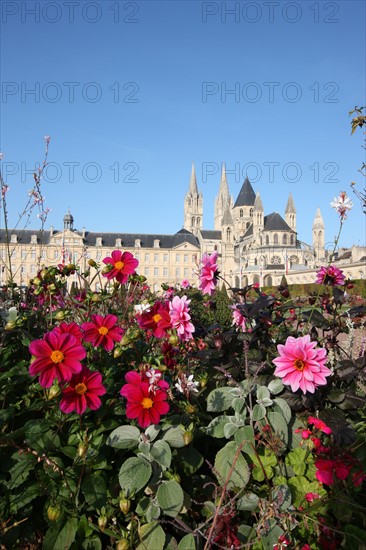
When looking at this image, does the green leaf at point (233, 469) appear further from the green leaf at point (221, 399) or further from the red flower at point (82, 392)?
the red flower at point (82, 392)

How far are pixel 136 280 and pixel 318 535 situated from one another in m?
1.47

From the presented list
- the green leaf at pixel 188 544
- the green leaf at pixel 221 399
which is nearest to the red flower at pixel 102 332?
the green leaf at pixel 221 399

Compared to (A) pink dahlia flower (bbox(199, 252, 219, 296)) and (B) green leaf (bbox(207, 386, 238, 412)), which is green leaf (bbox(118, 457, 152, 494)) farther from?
(A) pink dahlia flower (bbox(199, 252, 219, 296))

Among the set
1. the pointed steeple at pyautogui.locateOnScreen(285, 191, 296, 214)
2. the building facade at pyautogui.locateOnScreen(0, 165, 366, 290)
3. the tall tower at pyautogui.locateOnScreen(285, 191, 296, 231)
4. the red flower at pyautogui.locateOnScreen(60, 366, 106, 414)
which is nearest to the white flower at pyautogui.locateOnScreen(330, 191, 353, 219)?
the red flower at pyautogui.locateOnScreen(60, 366, 106, 414)

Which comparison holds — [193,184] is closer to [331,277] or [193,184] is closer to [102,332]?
[331,277]

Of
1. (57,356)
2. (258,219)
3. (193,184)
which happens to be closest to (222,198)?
(193,184)

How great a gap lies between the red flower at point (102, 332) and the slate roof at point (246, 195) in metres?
88.3

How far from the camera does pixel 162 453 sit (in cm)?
159

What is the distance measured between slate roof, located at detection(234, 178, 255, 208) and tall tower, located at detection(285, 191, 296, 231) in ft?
27.6

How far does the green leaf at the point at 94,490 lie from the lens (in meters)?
1.50

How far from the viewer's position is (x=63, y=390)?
1450 millimetres

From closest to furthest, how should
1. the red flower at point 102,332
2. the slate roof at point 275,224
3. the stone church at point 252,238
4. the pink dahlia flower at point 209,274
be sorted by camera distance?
1. the red flower at point 102,332
2. the pink dahlia flower at point 209,274
3. the stone church at point 252,238
4. the slate roof at point 275,224

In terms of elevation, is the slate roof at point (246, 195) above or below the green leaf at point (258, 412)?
above

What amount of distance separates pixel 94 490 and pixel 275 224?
254ft
